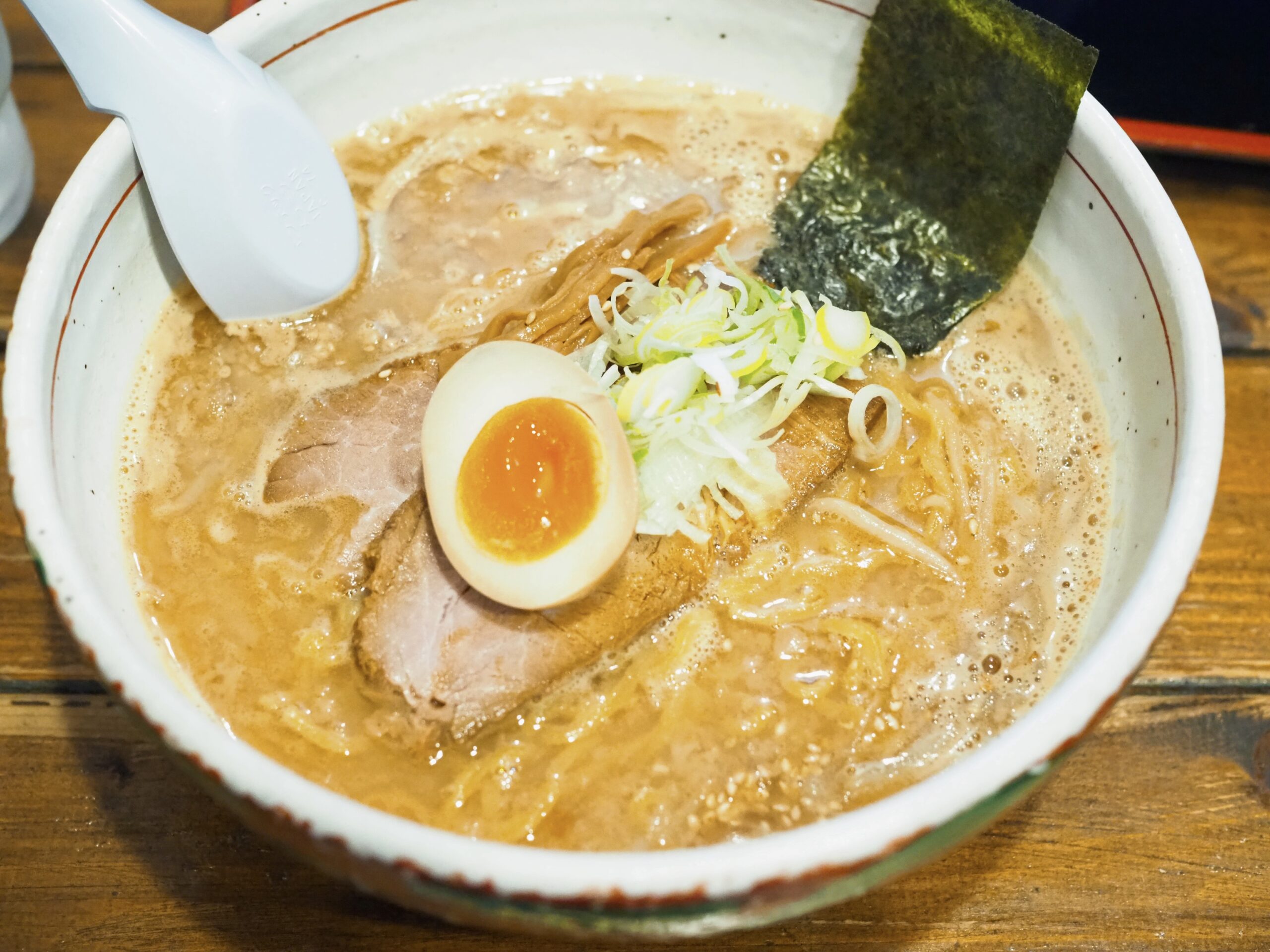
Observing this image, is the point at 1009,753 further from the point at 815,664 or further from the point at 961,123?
the point at 961,123

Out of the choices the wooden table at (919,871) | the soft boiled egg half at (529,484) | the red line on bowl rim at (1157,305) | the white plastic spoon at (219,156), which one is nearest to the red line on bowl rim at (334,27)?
the white plastic spoon at (219,156)

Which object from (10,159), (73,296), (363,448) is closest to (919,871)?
(363,448)

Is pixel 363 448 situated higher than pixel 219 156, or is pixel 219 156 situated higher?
pixel 219 156

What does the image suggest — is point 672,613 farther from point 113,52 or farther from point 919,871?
point 113,52

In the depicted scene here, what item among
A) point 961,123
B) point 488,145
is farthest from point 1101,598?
point 488,145

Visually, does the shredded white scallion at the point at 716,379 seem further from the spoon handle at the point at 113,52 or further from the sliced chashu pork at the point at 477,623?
the spoon handle at the point at 113,52

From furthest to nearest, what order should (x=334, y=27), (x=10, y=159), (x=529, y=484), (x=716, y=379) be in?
(x=10, y=159) < (x=334, y=27) < (x=716, y=379) < (x=529, y=484)
